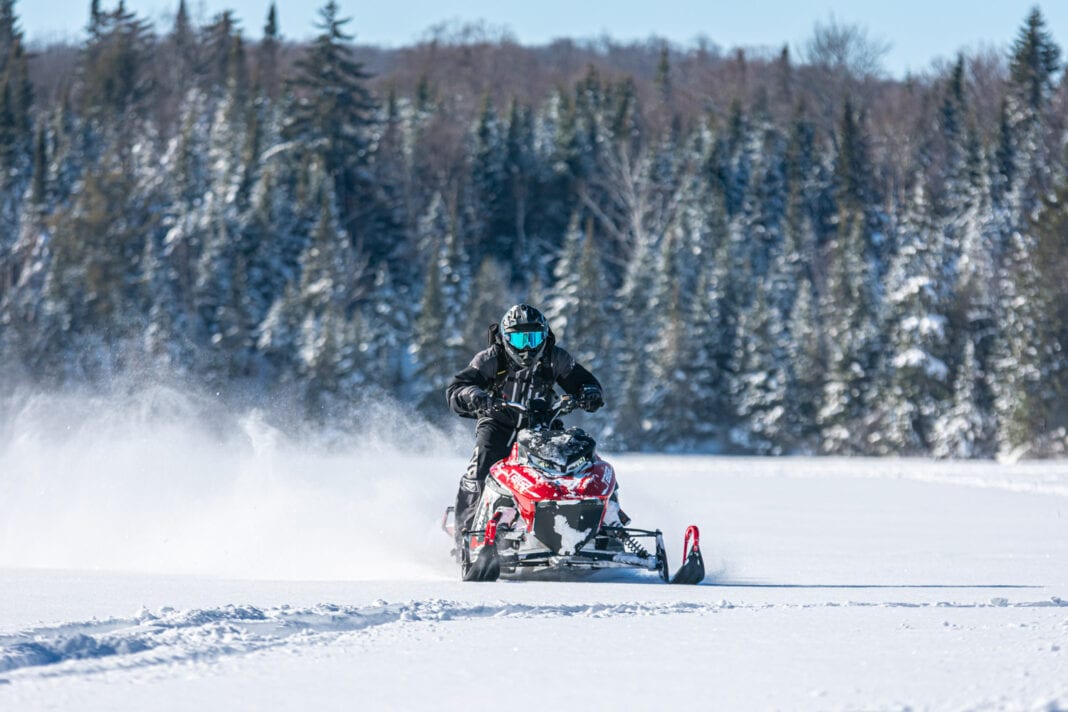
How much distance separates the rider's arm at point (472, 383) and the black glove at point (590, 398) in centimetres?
68

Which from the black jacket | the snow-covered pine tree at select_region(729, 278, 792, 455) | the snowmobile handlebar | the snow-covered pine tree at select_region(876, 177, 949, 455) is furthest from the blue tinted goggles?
the snow-covered pine tree at select_region(729, 278, 792, 455)

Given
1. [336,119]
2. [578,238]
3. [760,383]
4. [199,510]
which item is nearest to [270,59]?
[336,119]

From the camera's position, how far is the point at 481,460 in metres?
10.9

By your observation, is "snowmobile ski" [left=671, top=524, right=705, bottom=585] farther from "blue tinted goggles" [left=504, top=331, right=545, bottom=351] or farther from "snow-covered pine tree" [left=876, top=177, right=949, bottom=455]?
"snow-covered pine tree" [left=876, top=177, right=949, bottom=455]

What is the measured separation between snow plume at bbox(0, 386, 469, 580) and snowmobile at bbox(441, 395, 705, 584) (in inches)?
31.6

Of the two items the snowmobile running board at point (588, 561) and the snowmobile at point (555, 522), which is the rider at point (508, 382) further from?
the snowmobile running board at point (588, 561)

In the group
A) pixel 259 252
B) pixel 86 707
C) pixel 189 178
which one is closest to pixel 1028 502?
pixel 86 707

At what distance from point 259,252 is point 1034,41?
49.9 metres

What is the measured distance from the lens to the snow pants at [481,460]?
10.9 metres

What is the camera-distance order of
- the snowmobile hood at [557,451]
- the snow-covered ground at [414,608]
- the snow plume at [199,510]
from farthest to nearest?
the snow plume at [199,510], the snowmobile hood at [557,451], the snow-covered ground at [414,608]

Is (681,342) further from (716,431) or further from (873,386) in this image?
(873,386)

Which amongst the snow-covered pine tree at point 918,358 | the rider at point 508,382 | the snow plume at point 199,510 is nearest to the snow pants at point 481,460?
the rider at point 508,382

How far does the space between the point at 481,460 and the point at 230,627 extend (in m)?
4.57

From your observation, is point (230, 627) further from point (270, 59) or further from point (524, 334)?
point (270, 59)
